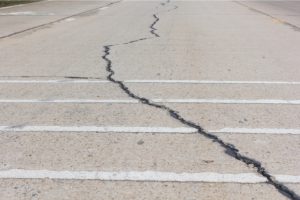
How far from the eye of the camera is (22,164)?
5.47 meters

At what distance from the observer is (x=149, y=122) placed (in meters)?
7.08

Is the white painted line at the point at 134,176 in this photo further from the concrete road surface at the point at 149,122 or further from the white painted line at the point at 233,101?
the white painted line at the point at 233,101

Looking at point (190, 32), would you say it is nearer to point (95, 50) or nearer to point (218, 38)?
point (218, 38)

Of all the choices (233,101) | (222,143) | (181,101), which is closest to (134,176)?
(222,143)

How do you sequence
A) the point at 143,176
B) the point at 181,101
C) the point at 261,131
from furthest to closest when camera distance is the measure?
1. the point at 181,101
2. the point at 261,131
3. the point at 143,176

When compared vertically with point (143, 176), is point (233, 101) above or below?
below

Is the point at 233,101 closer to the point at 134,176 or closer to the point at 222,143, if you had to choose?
the point at 222,143

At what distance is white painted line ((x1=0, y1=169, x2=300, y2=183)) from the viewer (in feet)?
16.6

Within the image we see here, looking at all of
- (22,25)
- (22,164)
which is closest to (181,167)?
(22,164)

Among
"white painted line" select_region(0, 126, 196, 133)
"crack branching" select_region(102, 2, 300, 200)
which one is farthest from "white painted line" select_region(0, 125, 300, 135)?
"crack branching" select_region(102, 2, 300, 200)

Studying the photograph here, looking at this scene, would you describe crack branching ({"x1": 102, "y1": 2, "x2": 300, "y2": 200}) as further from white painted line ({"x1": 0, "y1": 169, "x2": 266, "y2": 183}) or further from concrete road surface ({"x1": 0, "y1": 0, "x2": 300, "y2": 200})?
white painted line ({"x1": 0, "y1": 169, "x2": 266, "y2": 183})

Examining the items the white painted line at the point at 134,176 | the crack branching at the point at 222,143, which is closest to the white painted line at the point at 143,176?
the white painted line at the point at 134,176

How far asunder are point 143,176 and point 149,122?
1.99 meters

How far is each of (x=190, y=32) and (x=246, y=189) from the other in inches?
572
